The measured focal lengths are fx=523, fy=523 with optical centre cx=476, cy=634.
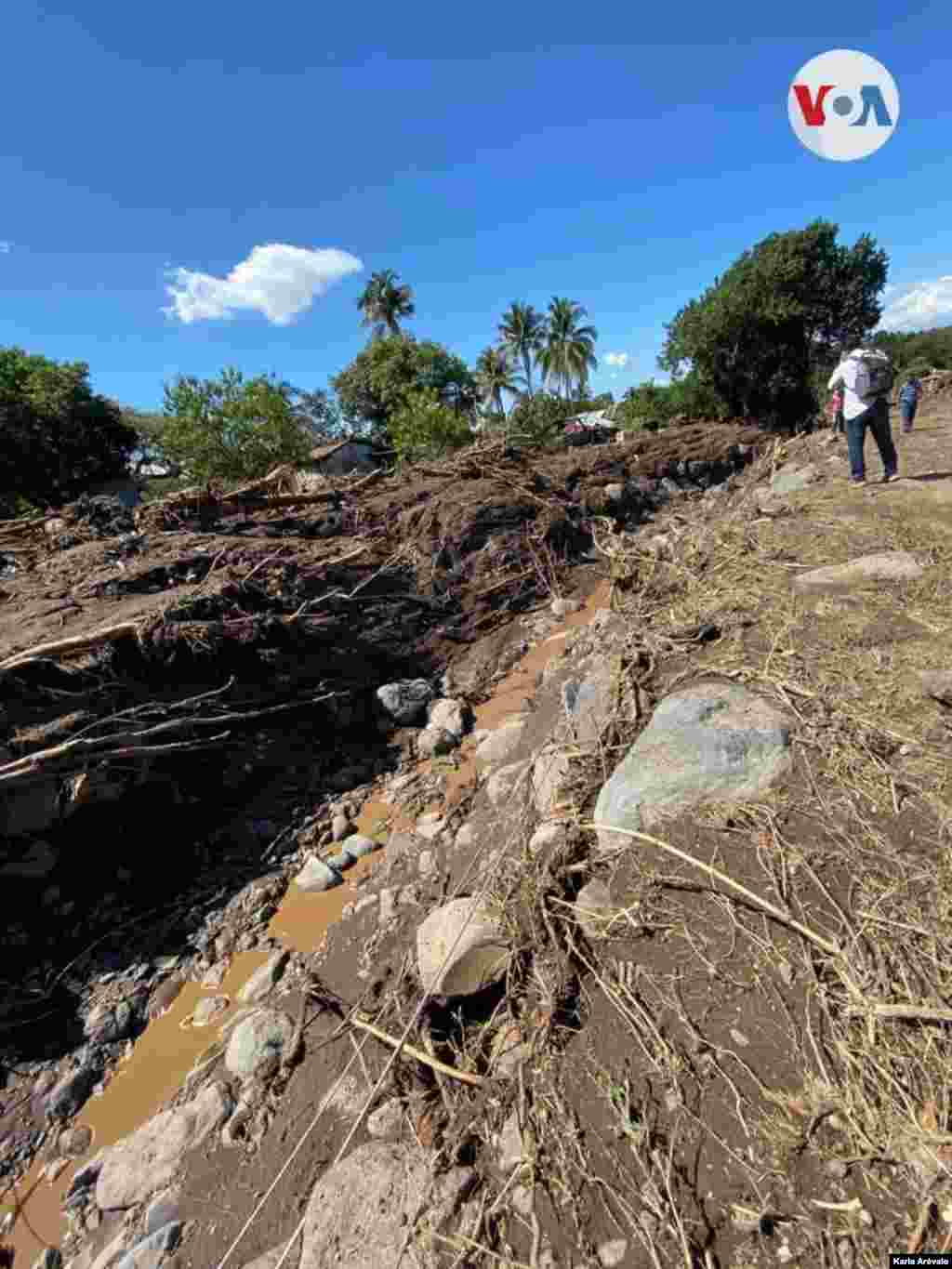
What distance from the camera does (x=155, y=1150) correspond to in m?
2.25

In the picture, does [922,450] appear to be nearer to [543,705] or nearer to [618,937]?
[543,705]

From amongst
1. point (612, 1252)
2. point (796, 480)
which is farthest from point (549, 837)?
point (796, 480)

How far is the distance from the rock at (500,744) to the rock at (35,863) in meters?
3.01

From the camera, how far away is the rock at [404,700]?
5160mm

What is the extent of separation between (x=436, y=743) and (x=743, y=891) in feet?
10.2

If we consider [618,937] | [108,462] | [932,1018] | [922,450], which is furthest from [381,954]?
[108,462]

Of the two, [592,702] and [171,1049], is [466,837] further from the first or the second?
[171,1049]

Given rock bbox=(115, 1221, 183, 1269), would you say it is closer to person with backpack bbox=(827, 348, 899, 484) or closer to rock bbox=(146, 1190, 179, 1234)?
rock bbox=(146, 1190, 179, 1234)

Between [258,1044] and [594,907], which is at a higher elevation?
[594,907]

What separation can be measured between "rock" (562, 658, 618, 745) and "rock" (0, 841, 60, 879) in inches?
138

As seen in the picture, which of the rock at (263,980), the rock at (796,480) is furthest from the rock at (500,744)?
the rock at (796,480)

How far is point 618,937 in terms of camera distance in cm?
196

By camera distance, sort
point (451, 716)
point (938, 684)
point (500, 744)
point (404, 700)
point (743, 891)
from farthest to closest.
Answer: point (404, 700), point (451, 716), point (500, 744), point (938, 684), point (743, 891)

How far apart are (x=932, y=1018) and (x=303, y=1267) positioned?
6.45 ft
